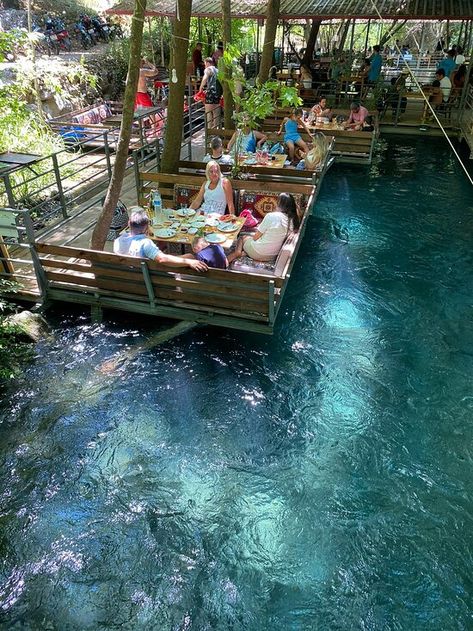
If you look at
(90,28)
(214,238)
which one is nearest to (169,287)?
(214,238)

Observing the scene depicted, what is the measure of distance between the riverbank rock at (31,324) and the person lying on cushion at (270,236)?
2.78m

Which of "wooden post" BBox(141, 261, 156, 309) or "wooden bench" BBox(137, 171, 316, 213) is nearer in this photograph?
"wooden post" BBox(141, 261, 156, 309)

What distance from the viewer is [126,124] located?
6.72 metres

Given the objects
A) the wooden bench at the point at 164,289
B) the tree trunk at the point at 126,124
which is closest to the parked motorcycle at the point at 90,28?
the tree trunk at the point at 126,124

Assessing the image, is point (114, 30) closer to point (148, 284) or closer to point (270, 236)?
point (270, 236)

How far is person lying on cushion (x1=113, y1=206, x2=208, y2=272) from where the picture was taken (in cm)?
572

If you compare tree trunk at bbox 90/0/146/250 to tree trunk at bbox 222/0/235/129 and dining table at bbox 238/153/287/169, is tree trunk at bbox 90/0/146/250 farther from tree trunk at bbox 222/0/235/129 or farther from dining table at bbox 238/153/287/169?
tree trunk at bbox 222/0/235/129

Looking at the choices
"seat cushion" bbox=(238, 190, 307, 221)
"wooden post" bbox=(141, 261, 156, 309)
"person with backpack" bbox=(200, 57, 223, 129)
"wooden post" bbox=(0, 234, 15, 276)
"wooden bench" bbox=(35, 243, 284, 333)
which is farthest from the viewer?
"person with backpack" bbox=(200, 57, 223, 129)

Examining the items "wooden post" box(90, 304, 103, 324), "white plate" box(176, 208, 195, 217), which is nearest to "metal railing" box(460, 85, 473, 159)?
"white plate" box(176, 208, 195, 217)

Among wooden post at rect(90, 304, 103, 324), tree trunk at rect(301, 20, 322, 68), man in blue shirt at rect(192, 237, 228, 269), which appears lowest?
wooden post at rect(90, 304, 103, 324)

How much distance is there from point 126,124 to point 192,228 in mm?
1795

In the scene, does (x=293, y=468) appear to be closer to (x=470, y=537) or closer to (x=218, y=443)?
(x=218, y=443)

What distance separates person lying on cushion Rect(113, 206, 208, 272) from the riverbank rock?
62.3 inches

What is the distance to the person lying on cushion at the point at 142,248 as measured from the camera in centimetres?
572
